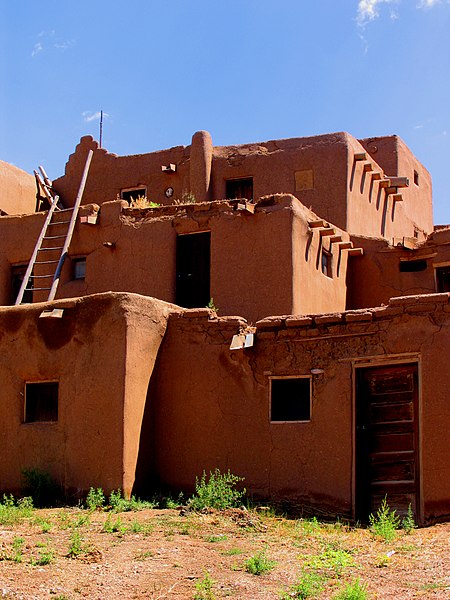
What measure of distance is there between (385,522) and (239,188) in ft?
36.5

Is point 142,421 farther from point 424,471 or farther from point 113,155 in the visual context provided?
point 113,155

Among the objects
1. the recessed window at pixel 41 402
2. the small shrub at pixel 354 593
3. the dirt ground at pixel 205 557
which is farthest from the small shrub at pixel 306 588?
the recessed window at pixel 41 402

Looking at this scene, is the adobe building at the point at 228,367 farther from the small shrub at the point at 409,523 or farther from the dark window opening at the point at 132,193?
the dark window opening at the point at 132,193

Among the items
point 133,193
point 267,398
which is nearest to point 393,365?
point 267,398

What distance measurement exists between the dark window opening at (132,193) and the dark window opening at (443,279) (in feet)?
23.2

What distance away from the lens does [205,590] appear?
8695mm

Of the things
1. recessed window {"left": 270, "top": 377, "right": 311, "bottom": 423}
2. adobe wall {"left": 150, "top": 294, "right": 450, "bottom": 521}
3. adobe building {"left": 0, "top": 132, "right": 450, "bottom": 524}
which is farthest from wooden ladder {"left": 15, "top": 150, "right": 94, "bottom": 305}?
recessed window {"left": 270, "top": 377, "right": 311, "bottom": 423}

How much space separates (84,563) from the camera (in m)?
9.52

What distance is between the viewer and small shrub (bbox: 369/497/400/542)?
10.7 m

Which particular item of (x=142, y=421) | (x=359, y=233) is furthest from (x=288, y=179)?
(x=142, y=421)

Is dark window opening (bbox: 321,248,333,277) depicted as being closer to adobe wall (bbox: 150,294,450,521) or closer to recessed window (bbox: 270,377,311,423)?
adobe wall (bbox: 150,294,450,521)

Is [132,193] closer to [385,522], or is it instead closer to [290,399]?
[290,399]

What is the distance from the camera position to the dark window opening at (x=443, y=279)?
18.9 m

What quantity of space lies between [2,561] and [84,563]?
845 millimetres
